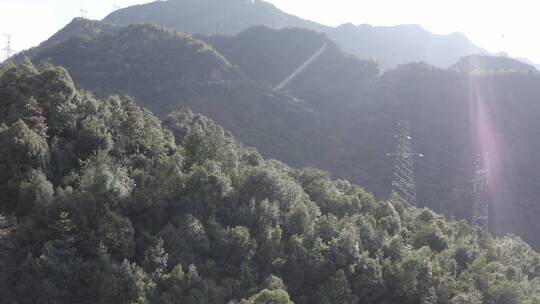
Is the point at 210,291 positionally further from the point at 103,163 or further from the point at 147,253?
the point at 103,163

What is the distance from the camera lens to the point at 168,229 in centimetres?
2234

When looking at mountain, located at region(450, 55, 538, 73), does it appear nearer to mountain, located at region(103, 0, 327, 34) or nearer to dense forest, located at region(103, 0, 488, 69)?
dense forest, located at region(103, 0, 488, 69)

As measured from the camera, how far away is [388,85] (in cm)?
10262

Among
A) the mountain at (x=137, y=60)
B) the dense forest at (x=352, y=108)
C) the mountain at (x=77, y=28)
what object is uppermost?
the mountain at (x=77, y=28)

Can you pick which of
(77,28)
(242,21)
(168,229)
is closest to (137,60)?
(77,28)

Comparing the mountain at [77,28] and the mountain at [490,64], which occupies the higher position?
the mountain at [77,28]

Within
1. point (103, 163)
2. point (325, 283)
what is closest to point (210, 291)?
point (325, 283)

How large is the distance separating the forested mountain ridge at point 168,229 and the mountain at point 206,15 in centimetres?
15304

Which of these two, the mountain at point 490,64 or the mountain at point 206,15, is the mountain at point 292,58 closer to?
the mountain at point 490,64

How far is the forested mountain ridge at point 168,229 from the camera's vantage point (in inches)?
763

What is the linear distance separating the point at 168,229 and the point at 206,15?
6870 inches

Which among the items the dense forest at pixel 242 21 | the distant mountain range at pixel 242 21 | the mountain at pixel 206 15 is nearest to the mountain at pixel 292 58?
the dense forest at pixel 242 21

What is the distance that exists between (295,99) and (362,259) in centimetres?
7563

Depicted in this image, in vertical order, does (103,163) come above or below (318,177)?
above
